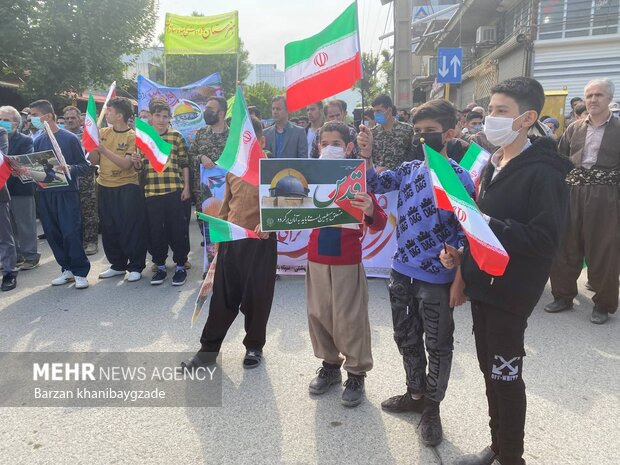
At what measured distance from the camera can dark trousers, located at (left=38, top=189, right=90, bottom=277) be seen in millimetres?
5273

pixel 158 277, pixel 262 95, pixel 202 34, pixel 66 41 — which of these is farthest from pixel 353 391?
pixel 262 95

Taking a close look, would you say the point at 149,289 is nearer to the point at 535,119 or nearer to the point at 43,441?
the point at 43,441

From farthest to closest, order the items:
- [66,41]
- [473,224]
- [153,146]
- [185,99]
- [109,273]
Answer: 1. [66,41]
2. [185,99]
3. [109,273]
4. [153,146]
5. [473,224]

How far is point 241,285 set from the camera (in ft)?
11.3

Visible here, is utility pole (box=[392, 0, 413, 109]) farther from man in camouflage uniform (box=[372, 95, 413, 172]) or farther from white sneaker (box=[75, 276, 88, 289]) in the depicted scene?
white sneaker (box=[75, 276, 88, 289])

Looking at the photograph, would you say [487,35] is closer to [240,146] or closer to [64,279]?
[64,279]

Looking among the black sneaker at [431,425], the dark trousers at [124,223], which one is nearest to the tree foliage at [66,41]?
the dark trousers at [124,223]

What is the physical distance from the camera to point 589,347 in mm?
3725

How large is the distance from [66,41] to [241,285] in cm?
1505

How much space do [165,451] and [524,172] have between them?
2285 mm

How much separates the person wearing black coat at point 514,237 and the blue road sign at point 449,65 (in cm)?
771

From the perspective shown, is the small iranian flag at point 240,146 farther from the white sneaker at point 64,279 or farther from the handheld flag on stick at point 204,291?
the white sneaker at point 64,279

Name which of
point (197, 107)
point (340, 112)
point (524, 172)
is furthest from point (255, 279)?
point (197, 107)

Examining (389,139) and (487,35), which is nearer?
(389,139)
